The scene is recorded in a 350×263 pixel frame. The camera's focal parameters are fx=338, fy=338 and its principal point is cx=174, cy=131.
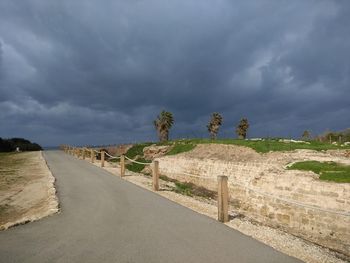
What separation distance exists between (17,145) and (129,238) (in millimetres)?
70806

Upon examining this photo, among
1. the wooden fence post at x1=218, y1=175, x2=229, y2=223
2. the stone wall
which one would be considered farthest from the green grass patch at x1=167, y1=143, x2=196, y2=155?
the wooden fence post at x1=218, y1=175, x2=229, y2=223

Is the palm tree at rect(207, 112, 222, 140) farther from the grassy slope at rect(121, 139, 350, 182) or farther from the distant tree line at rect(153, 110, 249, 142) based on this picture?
the grassy slope at rect(121, 139, 350, 182)

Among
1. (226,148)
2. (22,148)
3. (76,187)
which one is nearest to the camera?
(76,187)

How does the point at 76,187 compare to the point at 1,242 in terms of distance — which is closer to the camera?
the point at 1,242

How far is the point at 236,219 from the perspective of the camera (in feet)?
32.4

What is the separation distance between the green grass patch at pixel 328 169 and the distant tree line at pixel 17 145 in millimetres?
55615

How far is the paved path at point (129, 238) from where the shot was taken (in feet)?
20.7

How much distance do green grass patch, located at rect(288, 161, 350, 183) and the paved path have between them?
883 centimetres

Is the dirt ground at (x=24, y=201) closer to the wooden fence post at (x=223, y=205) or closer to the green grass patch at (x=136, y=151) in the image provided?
the wooden fence post at (x=223, y=205)

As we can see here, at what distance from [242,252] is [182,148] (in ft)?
91.0

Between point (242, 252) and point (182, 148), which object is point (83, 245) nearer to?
point (242, 252)

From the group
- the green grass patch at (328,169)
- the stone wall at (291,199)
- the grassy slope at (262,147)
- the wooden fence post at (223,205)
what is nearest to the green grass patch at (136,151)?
the grassy slope at (262,147)

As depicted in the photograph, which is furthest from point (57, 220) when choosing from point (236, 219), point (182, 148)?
point (182, 148)

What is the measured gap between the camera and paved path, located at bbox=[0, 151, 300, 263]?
6.30 metres
